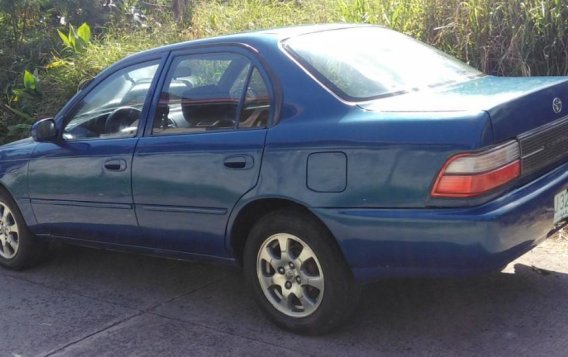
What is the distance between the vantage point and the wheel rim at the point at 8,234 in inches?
Answer: 217

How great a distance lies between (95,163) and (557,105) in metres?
2.84

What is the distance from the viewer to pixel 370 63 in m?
4.12

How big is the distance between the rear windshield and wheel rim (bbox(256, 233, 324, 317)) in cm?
85

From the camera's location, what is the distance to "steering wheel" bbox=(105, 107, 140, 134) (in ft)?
15.4

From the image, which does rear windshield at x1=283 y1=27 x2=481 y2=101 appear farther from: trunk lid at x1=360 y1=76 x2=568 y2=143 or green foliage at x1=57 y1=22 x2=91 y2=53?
green foliage at x1=57 y1=22 x2=91 y2=53

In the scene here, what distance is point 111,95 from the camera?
4.94 metres

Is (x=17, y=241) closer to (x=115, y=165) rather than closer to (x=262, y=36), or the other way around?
(x=115, y=165)

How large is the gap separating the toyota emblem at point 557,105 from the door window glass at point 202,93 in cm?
166

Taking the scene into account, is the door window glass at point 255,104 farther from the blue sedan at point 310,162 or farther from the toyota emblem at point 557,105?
the toyota emblem at point 557,105

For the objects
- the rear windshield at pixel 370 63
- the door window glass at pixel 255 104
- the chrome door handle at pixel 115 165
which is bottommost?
the chrome door handle at pixel 115 165

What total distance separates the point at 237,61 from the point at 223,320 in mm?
1541

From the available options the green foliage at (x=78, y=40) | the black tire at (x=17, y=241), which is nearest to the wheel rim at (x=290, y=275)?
the black tire at (x=17, y=241)

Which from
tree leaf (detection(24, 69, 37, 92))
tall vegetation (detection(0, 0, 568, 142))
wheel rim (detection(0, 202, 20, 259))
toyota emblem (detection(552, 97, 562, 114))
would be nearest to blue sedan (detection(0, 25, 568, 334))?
toyota emblem (detection(552, 97, 562, 114))

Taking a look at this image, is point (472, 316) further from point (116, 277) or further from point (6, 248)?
point (6, 248)
